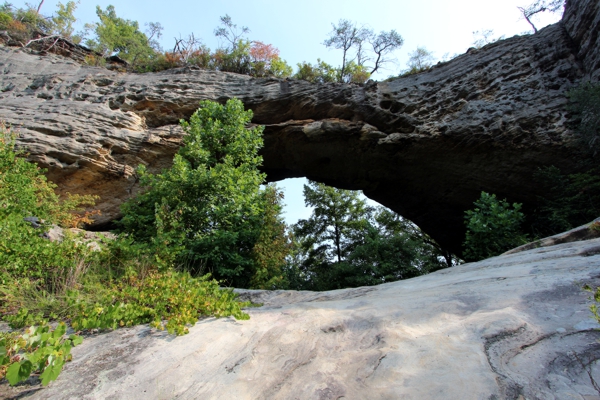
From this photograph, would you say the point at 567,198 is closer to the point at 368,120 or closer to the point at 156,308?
the point at 368,120

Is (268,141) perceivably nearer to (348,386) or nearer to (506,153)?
(506,153)

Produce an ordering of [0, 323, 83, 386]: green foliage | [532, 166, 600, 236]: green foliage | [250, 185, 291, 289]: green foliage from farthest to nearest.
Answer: [532, 166, 600, 236]: green foliage → [250, 185, 291, 289]: green foliage → [0, 323, 83, 386]: green foliage

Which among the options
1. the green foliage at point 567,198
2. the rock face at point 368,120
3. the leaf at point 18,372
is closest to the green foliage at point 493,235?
the green foliage at point 567,198

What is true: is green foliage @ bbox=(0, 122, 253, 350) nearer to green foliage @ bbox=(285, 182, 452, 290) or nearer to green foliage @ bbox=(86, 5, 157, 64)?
green foliage @ bbox=(285, 182, 452, 290)

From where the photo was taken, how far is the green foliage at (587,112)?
8.11 m

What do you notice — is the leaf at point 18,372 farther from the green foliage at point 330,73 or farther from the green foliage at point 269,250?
the green foliage at point 330,73

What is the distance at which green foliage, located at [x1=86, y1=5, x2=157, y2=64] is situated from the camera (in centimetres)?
1705

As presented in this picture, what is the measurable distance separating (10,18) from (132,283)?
17.2m

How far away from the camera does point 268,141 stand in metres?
12.0

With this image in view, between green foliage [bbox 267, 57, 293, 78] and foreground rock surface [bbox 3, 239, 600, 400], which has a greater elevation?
green foliage [bbox 267, 57, 293, 78]

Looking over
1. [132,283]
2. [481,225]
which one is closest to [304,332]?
[132,283]

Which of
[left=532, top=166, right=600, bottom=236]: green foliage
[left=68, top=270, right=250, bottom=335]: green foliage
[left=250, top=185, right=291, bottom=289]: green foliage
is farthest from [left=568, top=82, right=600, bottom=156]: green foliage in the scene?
[left=68, top=270, right=250, bottom=335]: green foliage

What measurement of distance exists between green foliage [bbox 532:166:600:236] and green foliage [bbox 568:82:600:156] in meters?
0.70

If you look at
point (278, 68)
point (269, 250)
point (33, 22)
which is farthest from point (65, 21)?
point (269, 250)
